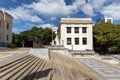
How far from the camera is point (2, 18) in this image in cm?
3147

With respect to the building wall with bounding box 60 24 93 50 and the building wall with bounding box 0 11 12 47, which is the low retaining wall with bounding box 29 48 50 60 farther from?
the building wall with bounding box 60 24 93 50

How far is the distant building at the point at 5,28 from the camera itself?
103ft

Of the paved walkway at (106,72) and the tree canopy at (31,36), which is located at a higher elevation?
the tree canopy at (31,36)

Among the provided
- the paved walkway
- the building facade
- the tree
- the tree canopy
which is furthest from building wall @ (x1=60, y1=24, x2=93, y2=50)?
the paved walkway

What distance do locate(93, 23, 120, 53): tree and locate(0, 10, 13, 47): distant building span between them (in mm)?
20027

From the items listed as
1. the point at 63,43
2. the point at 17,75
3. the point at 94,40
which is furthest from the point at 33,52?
the point at 94,40

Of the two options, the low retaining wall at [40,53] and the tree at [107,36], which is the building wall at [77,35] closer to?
the tree at [107,36]

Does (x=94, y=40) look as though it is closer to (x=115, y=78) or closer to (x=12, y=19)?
(x=12, y=19)

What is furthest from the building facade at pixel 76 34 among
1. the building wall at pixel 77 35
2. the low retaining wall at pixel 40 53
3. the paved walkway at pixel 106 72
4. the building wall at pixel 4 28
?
the low retaining wall at pixel 40 53

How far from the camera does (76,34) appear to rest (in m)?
43.6

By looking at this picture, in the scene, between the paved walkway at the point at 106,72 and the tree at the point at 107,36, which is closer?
the paved walkway at the point at 106,72

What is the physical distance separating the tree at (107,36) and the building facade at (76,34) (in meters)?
2.06

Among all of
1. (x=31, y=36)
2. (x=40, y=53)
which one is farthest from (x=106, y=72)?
(x=31, y=36)

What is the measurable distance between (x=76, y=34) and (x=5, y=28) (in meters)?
17.8
